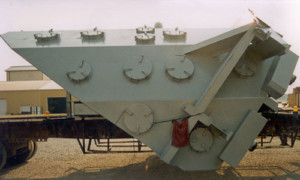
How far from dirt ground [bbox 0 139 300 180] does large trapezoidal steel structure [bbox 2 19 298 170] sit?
203cm

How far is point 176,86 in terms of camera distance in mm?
5824

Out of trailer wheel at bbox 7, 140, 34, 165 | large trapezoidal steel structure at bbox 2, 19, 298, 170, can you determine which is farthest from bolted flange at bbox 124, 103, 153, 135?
trailer wheel at bbox 7, 140, 34, 165

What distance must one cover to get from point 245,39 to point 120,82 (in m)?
3.06

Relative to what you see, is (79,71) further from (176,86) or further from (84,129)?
(176,86)

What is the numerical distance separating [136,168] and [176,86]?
399 cm

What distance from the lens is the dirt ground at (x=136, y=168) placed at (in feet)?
24.7

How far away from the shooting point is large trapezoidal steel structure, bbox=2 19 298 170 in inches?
224

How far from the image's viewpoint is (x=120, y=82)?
586cm

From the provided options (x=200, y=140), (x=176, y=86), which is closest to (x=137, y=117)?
(x=176, y=86)

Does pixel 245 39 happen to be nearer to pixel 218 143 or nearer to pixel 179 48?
pixel 179 48

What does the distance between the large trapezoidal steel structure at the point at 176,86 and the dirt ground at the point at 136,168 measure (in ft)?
6.64

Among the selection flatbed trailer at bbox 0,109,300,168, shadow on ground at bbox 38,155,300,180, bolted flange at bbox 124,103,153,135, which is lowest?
shadow on ground at bbox 38,155,300,180

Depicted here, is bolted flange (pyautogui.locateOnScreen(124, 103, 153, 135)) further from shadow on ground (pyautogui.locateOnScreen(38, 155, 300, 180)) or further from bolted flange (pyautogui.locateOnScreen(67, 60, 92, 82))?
shadow on ground (pyautogui.locateOnScreen(38, 155, 300, 180))

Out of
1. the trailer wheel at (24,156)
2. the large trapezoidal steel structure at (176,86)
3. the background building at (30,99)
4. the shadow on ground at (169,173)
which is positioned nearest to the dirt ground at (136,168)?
the shadow on ground at (169,173)
